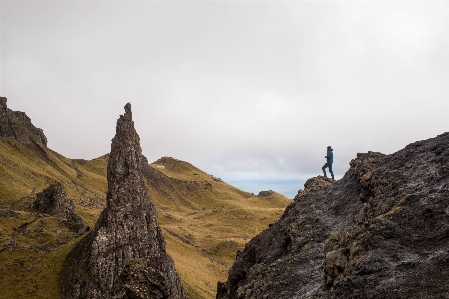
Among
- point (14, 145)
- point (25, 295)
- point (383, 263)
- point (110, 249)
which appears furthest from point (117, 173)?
point (14, 145)

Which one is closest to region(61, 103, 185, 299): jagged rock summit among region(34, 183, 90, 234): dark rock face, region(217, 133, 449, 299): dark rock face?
region(34, 183, 90, 234): dark rock face

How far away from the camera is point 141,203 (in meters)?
60.6

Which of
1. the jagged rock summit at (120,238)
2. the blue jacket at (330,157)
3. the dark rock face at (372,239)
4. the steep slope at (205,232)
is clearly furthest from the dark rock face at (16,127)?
the dark rock face at (372,239)

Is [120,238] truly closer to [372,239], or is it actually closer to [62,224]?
[62,224]

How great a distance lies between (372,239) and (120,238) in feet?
158

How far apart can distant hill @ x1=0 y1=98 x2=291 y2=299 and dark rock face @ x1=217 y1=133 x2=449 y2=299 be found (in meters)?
45.7

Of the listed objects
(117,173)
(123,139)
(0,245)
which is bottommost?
(0,245)

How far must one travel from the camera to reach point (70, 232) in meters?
70.8

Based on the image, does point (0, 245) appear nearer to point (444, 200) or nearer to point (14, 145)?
point (444, 200)

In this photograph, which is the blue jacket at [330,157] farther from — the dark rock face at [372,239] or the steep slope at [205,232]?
the steep slope at [205,232]

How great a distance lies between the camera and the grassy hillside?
191ft

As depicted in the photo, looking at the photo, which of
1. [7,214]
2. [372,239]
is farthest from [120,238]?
[372,239]

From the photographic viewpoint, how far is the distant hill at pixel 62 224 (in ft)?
193

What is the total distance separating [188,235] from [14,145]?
84.6m
